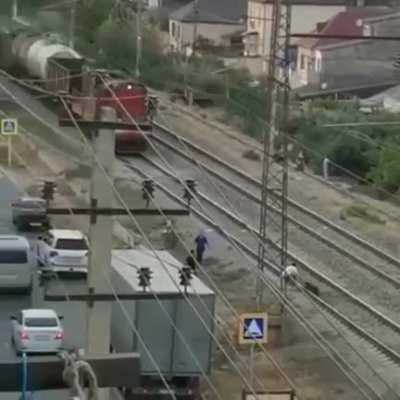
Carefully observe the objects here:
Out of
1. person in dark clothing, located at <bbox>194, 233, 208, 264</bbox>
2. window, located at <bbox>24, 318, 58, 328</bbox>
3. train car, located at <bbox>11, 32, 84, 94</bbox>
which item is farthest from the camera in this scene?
train car, located at <bbox>11, 32, 84, 94</bbox>

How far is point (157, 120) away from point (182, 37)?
1371 cm

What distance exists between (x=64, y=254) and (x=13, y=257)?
0.65 metres

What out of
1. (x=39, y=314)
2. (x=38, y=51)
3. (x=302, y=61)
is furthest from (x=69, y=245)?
(x=302, y=61)

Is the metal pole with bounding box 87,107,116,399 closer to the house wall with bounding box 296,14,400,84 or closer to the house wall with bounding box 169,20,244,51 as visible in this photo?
the house wall with bounding box 296,14,400,84

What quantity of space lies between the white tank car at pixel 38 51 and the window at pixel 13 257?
9.07m

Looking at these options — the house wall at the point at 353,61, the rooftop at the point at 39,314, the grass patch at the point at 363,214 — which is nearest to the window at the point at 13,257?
the rooftop at the point at 39,314

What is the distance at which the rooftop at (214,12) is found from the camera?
32250mm

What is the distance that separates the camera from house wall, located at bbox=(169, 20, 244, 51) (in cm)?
3228

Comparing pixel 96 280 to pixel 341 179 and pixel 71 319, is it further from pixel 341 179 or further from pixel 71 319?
pixel 341 179

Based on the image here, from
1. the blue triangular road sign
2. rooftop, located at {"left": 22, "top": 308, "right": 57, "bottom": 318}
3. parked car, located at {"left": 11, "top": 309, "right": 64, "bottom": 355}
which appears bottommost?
parked car, located at {"left": 11, "top": 309, "right": 64, "bottom": 355}

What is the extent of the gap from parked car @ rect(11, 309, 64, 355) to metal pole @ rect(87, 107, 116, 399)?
11.4ft

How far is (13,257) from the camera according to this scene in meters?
10.6

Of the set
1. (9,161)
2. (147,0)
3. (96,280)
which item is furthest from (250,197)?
(147,0)

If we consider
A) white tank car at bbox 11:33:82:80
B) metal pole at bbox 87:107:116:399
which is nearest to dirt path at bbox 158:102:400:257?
white tank car at bbox 11:33:82:80
